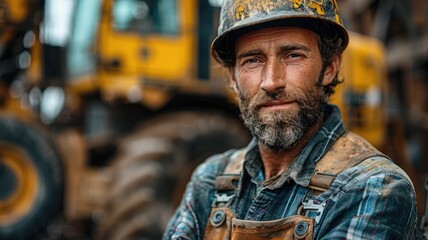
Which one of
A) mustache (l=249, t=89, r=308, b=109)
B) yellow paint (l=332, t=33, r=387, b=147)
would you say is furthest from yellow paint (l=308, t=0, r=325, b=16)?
yellow paint (l=332, t=33, r=387, b=147)

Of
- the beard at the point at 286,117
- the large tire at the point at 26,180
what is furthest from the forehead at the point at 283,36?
the large tire at the point at 26,180

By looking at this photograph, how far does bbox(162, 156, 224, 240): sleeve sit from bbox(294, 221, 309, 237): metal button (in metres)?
0.47

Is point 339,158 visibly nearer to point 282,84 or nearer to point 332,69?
point 282,84

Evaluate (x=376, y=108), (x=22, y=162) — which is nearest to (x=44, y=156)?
(x=22, y=162)

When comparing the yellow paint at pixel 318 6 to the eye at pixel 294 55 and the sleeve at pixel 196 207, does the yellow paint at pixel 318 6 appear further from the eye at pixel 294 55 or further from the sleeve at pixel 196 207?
the sleeve at pixel 196 207

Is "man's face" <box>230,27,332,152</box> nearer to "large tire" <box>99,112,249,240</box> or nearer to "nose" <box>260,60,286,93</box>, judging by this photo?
"nose" <box>260,60,286,93</box>

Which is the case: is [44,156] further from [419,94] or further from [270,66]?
[419,94]

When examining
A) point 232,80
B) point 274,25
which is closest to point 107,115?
point 232,80

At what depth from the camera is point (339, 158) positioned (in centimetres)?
224

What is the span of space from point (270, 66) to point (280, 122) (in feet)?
0.60

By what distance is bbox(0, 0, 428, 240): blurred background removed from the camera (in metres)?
6.02

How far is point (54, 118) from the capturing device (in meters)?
7.19

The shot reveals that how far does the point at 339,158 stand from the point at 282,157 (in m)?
0.25

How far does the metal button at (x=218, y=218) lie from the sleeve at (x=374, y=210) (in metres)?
0.42
